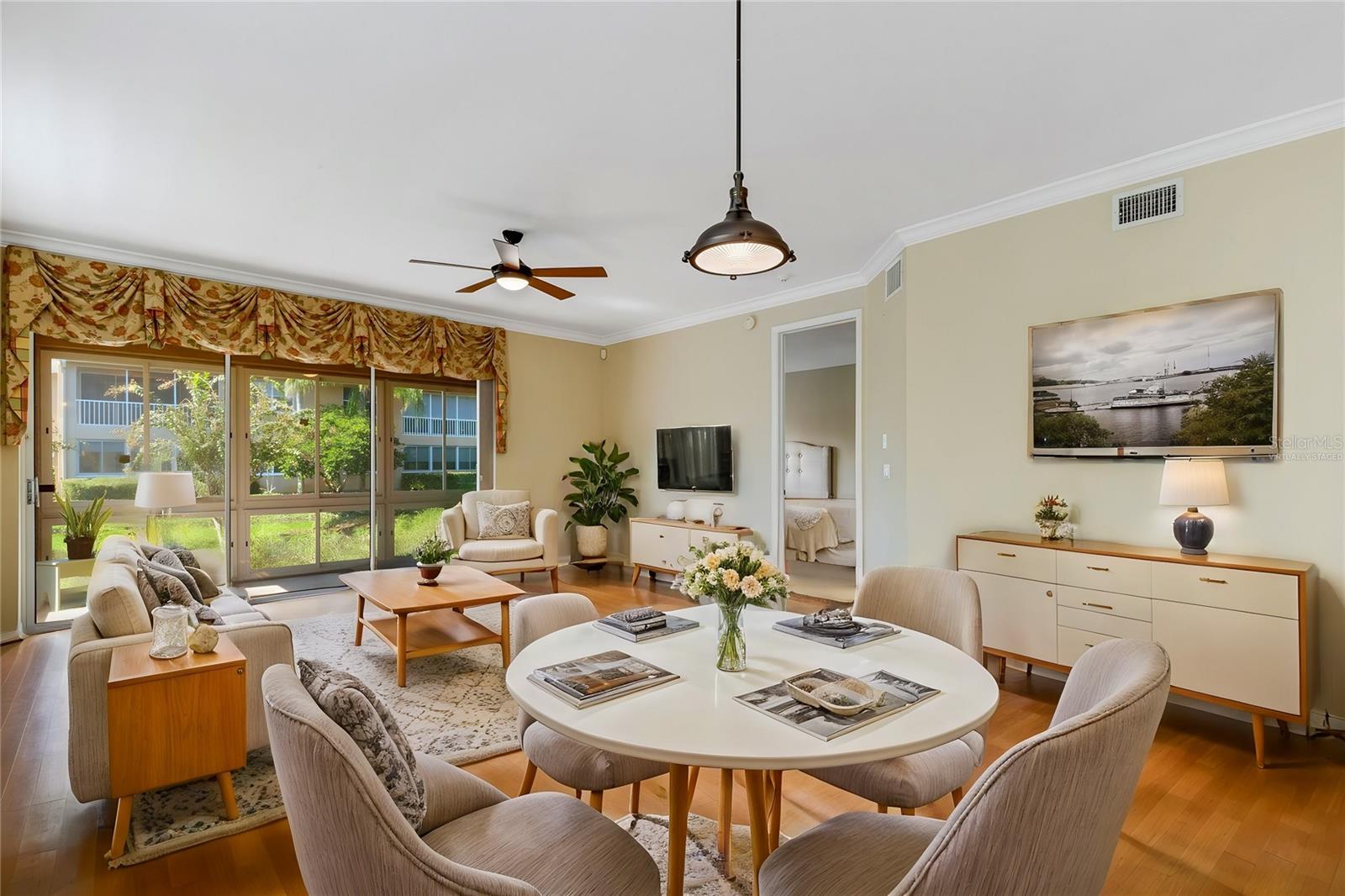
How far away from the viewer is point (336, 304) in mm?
5512

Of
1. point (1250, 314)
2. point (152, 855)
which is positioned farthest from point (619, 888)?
point (1250, 314)

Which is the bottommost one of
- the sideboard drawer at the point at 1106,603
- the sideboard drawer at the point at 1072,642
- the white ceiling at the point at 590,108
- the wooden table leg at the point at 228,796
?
the wooden table leg at the point at 228,796

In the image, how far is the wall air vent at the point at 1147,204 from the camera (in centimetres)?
307

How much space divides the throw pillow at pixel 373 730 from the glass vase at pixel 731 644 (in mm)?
716

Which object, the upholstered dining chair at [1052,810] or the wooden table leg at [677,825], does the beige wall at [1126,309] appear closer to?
the upholstered dining chair at [1052,810]

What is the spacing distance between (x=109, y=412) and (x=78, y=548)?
1.01m

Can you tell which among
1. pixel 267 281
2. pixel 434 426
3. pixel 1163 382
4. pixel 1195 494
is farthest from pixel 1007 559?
pixel 267 281

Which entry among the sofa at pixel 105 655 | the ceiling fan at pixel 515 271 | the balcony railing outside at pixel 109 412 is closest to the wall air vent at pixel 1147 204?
the ceiling fan at pixel 515 271

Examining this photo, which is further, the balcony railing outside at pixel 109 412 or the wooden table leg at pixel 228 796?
the balcony railing outside at pixel 109 412

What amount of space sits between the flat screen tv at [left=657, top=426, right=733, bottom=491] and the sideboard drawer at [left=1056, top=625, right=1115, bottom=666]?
128 inches

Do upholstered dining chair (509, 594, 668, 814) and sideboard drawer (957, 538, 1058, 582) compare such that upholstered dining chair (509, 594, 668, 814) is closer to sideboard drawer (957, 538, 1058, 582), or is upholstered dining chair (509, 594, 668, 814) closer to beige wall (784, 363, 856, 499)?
sideboard drawer (957, 538, 1058, 582)

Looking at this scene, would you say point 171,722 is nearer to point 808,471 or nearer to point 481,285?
point 481,285

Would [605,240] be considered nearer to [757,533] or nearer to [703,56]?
[703,56]

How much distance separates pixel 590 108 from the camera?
2672 millimetres
